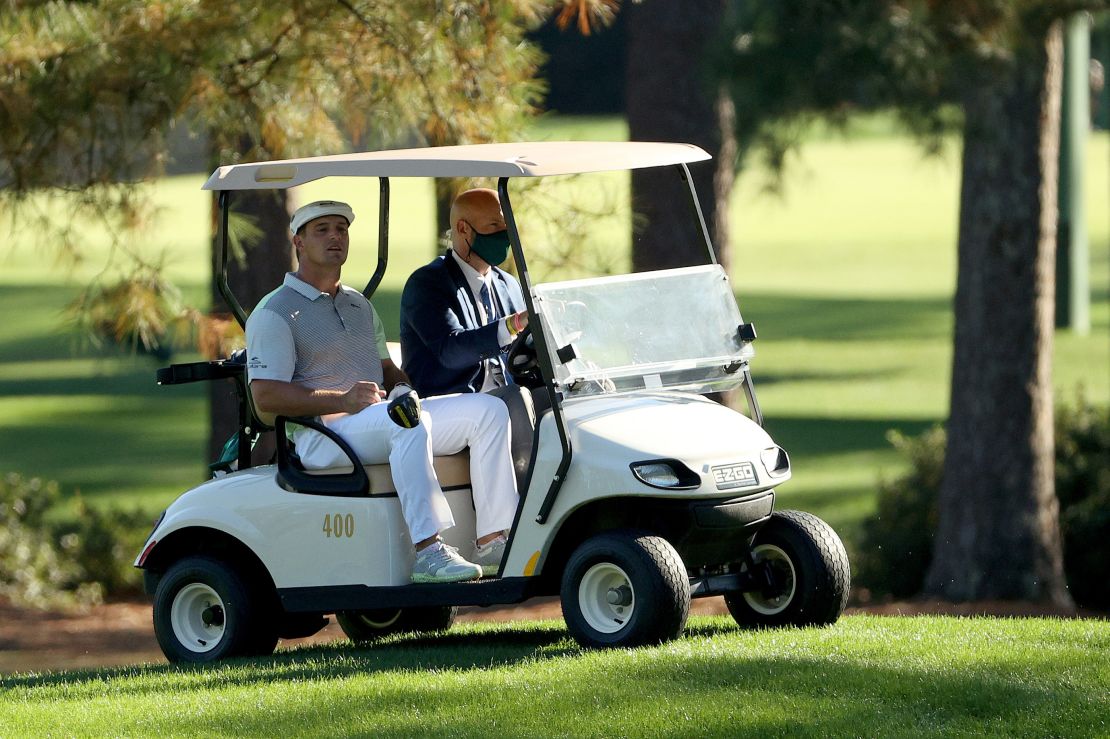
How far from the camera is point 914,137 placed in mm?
8047

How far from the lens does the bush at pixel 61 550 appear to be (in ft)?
36.3

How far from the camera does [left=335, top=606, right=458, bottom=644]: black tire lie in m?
6.95

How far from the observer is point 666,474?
549 centimetres

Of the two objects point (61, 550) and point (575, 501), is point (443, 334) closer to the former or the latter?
point (575, 501)

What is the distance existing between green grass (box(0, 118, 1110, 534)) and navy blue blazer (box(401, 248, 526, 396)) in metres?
2.22

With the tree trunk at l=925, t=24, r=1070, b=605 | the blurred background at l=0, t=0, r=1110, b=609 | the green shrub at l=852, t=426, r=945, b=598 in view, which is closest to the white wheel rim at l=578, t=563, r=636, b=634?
the blurred background at l=0, t=0, r=1110, b=609

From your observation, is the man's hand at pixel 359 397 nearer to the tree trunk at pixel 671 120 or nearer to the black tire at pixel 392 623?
the black tire at pixel 392 623

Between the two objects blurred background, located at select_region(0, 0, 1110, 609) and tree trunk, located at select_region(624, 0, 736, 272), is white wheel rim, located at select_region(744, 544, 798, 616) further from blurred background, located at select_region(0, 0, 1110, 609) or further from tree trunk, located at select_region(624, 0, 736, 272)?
tree trunk, located at select_region(624, 0, 736, 272)

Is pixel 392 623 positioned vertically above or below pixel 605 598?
below

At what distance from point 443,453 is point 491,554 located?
37cm

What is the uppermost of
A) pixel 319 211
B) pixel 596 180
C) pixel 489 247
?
pixel 596 180

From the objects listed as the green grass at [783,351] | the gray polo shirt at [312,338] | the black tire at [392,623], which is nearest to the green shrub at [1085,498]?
the green grass at [783,351]

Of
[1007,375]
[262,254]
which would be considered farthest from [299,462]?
[1007,375]

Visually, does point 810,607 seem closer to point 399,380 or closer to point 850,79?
point 399,380
